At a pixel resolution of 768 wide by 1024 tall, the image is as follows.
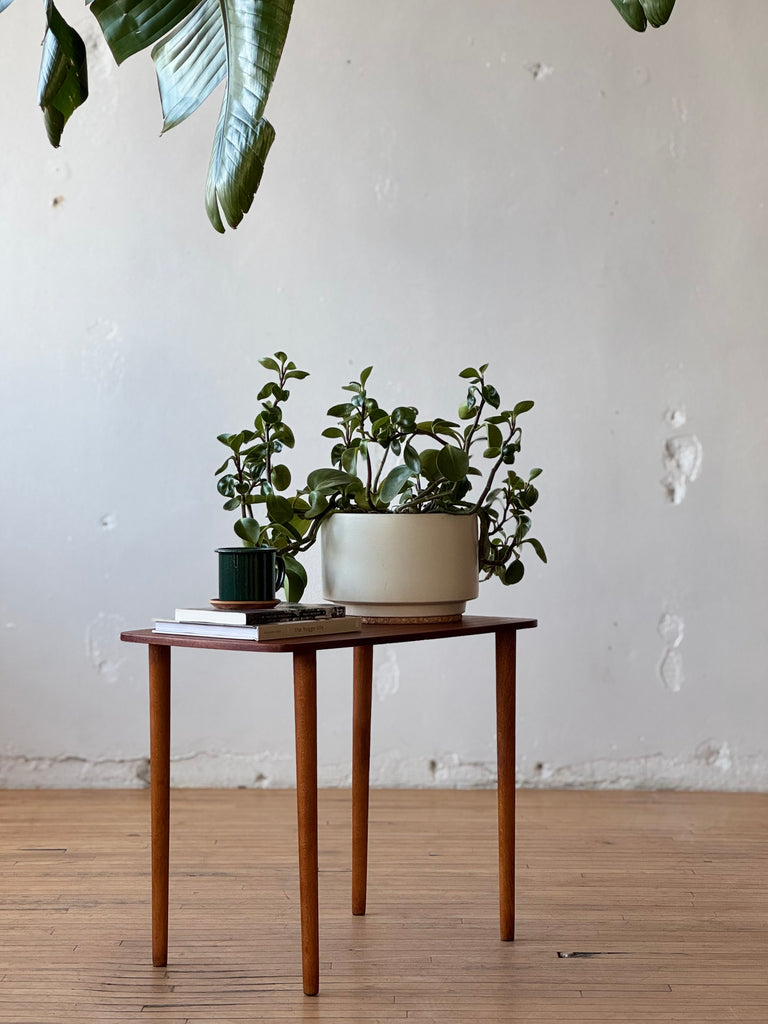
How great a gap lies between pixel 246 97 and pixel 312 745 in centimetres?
89

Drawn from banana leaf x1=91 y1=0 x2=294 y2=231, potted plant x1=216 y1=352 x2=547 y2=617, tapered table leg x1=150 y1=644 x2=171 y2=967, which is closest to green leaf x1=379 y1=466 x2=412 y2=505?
potted plant x1=216 y1=352 x2=547 y2=617

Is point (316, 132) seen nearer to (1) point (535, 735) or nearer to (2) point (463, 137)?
(2) point (463, 137)

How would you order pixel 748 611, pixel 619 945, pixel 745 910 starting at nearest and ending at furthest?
1. pixel 619 945
2. pixel 745 910
3. pixel 748 611

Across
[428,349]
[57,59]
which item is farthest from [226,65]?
→ [428,349]

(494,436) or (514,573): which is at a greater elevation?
(494,436)

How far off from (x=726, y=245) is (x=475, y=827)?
176 cm

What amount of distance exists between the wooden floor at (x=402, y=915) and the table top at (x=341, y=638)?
0.53m

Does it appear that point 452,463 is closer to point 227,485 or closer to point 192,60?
point 227,485

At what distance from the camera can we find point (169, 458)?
10.5ft

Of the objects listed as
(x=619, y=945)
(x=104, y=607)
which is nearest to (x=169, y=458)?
(x=104, y=607)

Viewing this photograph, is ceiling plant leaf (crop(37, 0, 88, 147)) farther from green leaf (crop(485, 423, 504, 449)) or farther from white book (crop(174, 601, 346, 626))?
green leaf (crop(485, 423, 504, 449))

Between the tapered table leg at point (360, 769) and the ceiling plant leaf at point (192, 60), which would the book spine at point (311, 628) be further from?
the ceiling plant leaf at point (192, 60)

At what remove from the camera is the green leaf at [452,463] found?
184 cm

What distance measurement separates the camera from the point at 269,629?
5.24 ft
